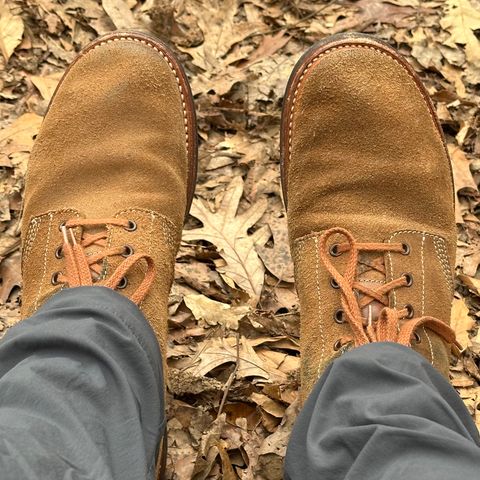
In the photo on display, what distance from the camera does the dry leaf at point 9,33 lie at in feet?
8.77

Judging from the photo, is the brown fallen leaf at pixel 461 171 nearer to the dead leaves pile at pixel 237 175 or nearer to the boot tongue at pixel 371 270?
the dead leaves pile at pixel 237 175

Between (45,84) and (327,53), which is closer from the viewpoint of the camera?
(327,53)

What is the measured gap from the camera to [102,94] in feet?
7.20

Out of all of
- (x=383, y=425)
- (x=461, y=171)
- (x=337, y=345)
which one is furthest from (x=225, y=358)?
(x=461, y=171)

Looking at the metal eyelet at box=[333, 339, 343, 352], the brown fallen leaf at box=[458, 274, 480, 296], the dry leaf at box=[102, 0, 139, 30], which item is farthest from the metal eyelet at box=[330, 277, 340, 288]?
the dry leaf at box=[102, 0, 139, 30]

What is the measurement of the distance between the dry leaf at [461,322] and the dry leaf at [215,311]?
655 mm

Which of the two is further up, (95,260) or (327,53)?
(327,53)

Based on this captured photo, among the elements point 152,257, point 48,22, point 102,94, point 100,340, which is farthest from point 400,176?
point 48,22

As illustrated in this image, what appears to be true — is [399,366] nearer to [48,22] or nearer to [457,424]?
[457,424]

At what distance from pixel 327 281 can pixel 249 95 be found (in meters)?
1.05

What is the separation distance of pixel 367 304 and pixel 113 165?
87cm

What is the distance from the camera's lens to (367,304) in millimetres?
1794

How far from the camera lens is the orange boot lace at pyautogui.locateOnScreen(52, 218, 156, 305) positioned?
1.70m

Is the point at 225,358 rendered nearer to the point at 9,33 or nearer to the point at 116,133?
the point at 116,133
